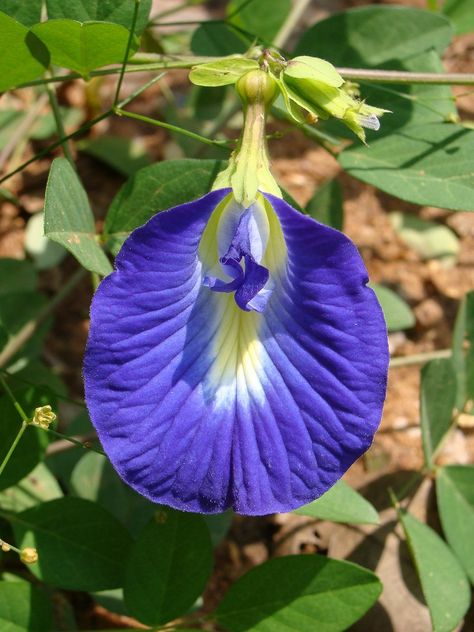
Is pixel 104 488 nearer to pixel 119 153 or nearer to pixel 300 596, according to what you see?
pixel 300 596

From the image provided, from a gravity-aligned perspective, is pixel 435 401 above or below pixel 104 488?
→ above

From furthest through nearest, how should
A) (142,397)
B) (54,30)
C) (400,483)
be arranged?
(400,483) → (54,30) → (142,397)

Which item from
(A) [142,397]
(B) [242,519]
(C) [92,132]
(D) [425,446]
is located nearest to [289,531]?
(B) [242,519]

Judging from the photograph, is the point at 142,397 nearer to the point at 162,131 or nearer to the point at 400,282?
the point at 400,282

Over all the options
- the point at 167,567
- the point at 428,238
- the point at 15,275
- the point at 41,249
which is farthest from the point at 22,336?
the point at 428,238

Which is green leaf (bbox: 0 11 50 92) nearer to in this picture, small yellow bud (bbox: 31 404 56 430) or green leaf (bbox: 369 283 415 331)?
small yellow bud (bbox: 31 404 56 430)
